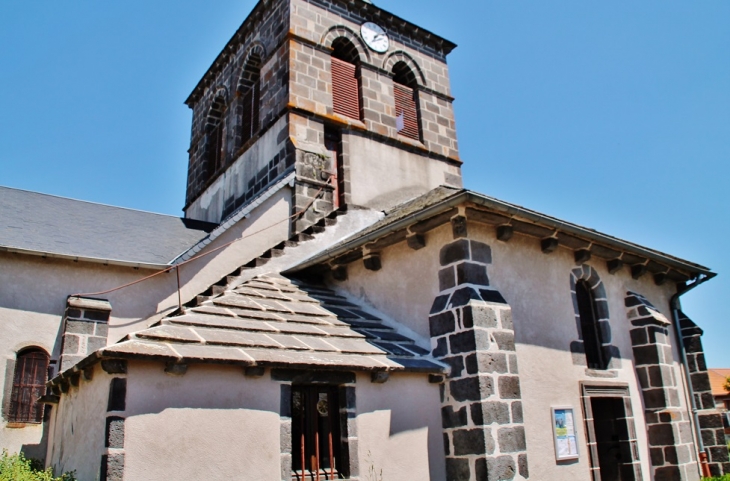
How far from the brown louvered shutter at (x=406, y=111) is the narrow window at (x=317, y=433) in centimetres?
904

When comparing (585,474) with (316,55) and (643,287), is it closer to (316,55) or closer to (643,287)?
(643,287)

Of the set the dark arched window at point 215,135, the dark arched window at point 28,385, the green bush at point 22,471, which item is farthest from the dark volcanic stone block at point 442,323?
the dark arched window at point 215,135

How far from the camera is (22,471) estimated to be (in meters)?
6.77

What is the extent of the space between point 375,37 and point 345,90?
210 centimetres

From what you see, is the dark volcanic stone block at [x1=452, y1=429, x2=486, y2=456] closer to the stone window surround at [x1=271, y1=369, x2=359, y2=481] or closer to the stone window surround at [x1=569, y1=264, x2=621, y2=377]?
the stone window surround at [x1=271, y1=369, x2=359, y2=481]

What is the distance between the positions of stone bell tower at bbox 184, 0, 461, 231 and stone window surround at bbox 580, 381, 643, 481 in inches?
235

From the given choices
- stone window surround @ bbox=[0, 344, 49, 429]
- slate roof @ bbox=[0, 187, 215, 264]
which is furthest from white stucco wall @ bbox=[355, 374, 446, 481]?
stone window surround @ bbox=[0, 344, 49, 429]

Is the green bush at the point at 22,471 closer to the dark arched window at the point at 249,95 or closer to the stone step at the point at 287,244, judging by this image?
the stone step at the point at 287,244

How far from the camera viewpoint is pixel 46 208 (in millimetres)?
11641

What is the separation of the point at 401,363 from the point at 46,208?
27.3 feet

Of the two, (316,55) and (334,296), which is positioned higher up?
(316,55)

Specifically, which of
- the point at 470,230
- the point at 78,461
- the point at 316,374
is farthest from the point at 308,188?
A: the point at 78,461

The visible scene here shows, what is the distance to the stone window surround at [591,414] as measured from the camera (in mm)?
7891

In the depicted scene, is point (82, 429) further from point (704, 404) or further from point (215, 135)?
point (215, 135)
